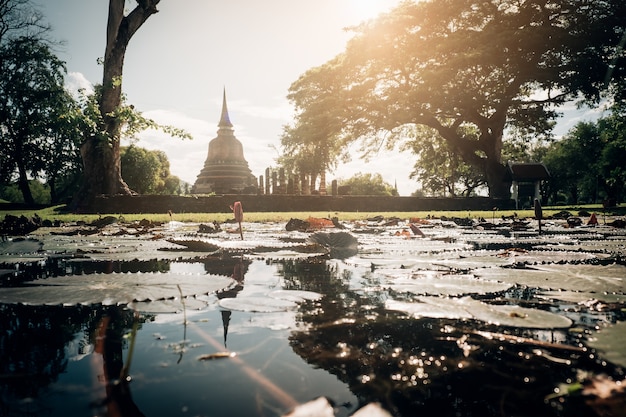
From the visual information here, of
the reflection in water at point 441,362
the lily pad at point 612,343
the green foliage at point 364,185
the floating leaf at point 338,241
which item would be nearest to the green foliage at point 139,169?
the green foliage at point 364,185

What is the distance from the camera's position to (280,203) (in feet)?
55.1

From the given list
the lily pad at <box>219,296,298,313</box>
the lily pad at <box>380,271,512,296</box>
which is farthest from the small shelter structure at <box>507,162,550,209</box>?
the lily pad at <box>219,296,298,313</box>

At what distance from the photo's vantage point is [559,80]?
19.2 meters

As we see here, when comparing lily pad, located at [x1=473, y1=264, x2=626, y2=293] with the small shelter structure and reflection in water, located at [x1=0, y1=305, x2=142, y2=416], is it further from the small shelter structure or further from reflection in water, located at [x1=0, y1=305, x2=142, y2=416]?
the small shelter structure

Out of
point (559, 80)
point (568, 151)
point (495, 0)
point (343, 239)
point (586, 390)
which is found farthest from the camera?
point (568, 151)

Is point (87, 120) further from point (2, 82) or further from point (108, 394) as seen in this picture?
point (2, 82)

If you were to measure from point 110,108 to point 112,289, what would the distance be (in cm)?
1549

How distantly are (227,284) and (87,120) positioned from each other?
1329cm

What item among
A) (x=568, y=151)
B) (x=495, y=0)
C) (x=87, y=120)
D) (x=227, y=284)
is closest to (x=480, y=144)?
(x=495, y=0)

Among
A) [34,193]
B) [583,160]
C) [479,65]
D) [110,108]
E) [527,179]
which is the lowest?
[527,179]

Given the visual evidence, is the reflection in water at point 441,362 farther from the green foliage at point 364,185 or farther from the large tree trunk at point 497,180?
the green foliage at point 364,185

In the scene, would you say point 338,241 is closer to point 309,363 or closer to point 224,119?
point 309,363

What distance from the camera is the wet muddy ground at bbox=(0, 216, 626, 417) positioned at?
742 mm

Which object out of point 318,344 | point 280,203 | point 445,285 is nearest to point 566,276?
point 445,285
